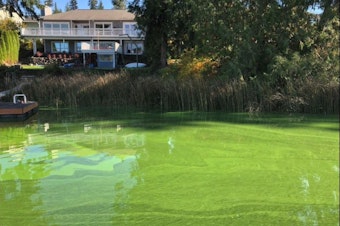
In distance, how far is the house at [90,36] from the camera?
129 ft

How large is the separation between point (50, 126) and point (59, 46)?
3365 centimetres

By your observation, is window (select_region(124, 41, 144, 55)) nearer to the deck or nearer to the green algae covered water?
the deck

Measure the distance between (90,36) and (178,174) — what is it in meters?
38.3

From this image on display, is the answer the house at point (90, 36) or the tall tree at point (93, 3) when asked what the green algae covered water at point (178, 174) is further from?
the tall tree at point (93, 3)

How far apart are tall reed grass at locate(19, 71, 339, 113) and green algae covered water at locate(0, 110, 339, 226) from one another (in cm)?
70

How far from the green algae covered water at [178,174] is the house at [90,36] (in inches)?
1136

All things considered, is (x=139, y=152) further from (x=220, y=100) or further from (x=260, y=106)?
(x=220, y=100)

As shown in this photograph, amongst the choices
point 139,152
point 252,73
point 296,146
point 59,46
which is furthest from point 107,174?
point 59,46

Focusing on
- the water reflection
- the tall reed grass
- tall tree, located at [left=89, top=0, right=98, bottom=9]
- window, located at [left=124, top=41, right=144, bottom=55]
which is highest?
tall tree, located at [left=89, top=0, right=98, bottom=9]

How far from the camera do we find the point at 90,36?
43000mm

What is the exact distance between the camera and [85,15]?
47.9 metres

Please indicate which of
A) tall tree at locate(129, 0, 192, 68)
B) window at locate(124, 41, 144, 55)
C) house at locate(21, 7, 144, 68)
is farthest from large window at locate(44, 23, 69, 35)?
tall tree at locate(129, 0, 192, 68)

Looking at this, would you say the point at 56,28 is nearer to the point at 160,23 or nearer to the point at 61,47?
the point at 61,47

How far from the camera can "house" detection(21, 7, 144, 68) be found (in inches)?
1551
